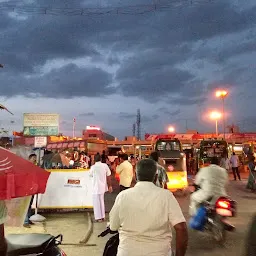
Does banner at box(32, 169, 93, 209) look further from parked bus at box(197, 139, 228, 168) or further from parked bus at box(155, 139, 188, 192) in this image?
parked bus at box(197, 139, 228, 168)

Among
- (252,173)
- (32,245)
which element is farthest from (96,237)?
(252,173)

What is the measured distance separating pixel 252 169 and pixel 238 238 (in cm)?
996

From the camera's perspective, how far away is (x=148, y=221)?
346cm

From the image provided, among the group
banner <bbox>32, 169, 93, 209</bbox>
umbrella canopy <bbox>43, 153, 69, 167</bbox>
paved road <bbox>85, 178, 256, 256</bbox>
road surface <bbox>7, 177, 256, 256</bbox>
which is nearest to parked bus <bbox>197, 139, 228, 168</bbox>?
umbrella canopy <bbox>43, 153, 69, 167</bbox>

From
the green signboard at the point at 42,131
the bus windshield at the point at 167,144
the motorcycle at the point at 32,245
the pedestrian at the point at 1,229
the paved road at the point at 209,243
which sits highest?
the green signboard at the point at 42,131

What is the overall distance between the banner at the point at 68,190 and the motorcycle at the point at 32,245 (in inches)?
303

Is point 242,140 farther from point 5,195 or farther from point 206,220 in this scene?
point 5,195

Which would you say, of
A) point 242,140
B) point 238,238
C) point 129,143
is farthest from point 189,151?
point 238,238

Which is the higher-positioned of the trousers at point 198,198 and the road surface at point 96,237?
the trousers at point 198,198

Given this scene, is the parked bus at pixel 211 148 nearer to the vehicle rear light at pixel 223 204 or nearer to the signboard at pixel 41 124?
the signboard at pixel 41 124

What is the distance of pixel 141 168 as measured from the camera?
3725mm

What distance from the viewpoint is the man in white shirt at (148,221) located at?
3.46m

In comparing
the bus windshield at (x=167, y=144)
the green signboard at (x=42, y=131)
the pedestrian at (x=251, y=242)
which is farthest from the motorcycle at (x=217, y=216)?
the green signboard at (x=42, y=131)

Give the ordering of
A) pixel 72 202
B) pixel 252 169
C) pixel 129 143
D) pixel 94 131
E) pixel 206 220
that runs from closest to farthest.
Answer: pixel 206 220
pixel 72 202
pixel 252 169
pixel 129 143
pixel 94 131
